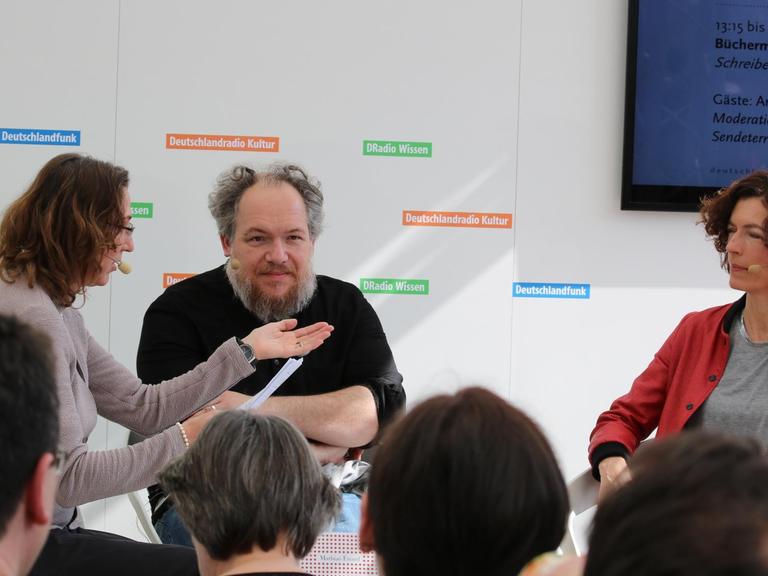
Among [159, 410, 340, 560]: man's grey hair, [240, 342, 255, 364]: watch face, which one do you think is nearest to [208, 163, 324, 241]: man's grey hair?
[240, 342, 255, 364]: watch face

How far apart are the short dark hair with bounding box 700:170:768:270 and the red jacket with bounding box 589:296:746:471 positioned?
0.73 feet

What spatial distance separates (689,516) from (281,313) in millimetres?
2635

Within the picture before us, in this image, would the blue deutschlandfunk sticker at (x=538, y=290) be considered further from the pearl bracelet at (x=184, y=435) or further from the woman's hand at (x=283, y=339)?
the pearl bracelet at (x=184, y=435)

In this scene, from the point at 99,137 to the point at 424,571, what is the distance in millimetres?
3775

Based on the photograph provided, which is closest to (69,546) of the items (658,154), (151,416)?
(151,416)

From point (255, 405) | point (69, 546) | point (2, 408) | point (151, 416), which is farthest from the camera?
point (151, 416)

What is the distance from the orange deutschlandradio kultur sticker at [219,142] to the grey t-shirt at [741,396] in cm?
246

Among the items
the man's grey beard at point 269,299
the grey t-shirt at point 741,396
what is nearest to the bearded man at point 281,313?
the man's grey beard at point 269,299

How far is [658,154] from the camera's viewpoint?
4.67 meters

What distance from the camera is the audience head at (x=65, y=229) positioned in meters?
2.47

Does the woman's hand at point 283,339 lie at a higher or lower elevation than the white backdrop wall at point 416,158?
lower

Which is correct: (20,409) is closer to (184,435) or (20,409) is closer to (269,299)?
(184,435)

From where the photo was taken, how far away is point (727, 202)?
3.05m

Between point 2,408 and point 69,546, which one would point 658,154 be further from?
point 2,408
